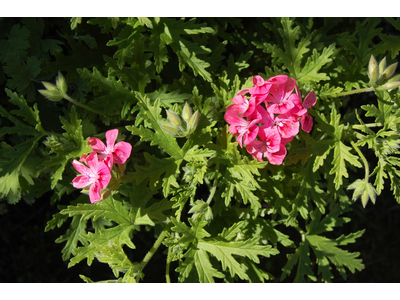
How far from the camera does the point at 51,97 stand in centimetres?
202

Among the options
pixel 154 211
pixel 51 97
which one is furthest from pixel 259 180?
pixel 51 97

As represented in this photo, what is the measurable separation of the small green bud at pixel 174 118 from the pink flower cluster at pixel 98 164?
9.3 inches

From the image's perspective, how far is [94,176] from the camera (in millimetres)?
1721

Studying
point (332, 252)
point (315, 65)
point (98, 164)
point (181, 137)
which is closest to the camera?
point (98, 164)

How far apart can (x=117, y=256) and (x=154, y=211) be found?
308 millimetres

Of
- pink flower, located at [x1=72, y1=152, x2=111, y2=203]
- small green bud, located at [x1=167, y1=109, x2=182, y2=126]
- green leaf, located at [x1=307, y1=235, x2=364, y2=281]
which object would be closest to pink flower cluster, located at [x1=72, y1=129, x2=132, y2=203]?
pink flower, located at [x1=72, y1=152, x2=111, y2=203]

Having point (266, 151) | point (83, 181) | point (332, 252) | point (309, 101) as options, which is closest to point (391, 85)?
point (309, 101)

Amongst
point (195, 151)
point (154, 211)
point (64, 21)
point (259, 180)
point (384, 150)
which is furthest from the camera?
point (64, 21)

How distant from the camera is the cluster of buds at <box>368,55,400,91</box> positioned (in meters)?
1.87

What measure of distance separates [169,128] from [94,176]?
410mm

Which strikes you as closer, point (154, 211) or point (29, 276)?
point (154, 211)

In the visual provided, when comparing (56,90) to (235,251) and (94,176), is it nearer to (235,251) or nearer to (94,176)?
(94,176)

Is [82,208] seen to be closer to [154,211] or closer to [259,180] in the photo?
[154,211]

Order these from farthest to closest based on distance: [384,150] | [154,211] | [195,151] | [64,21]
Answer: [64,21]
[154,211]
[384,150]
[195,151]
